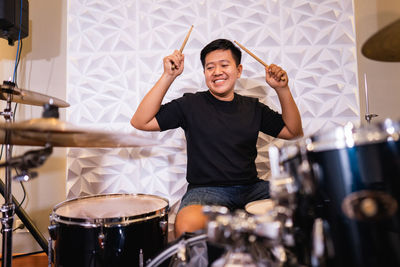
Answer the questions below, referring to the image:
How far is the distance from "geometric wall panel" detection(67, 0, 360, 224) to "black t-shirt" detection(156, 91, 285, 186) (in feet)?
1.17

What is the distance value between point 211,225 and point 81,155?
158cm

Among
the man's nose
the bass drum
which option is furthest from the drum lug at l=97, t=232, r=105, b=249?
the man's nose

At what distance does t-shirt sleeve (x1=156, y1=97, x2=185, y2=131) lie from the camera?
61.3 inches

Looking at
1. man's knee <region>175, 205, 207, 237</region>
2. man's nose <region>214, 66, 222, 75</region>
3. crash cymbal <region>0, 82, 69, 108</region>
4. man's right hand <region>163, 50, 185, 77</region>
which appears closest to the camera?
man's knee <region>175, 205, 207, 237</region>

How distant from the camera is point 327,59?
195 cm

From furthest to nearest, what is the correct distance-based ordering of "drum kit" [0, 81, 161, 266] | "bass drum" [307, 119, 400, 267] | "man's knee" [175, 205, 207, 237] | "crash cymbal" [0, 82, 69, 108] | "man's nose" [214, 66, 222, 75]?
"man's nose" [214, 66, 222, 75], "crash cymbal" [0, 82, 69, 108], "man's knee" [175, 205, 207, 237], "drum kit" [0, 81, 161, 266], "bass drum" [307, 119, 400, 267]

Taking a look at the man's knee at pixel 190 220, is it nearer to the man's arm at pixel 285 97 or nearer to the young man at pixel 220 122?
the young man at pixel 220 122

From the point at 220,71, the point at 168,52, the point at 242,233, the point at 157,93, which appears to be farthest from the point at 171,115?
the point at 242,233

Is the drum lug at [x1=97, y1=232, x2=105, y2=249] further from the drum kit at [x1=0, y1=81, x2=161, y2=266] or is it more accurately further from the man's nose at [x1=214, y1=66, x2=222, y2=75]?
the man's nose at [x1=214, y1=66, x2=222, y2=75]

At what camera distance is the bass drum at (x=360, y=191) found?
0.65 m

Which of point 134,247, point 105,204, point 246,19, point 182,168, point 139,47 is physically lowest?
point 134,247

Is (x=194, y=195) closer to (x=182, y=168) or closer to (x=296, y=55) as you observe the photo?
(x=182, y=168)

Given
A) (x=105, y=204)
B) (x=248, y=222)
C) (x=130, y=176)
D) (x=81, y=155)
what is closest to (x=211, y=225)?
(x=248, y=222)

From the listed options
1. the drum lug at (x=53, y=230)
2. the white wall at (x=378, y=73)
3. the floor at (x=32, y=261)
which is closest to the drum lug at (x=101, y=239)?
the drum lug at (x=53, y=230)
